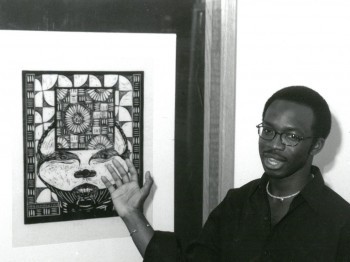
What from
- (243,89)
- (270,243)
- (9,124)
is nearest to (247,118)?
(243,89)

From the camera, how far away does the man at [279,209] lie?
108 centimetres

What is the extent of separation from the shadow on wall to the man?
27cm

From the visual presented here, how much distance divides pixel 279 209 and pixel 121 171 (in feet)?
1.18

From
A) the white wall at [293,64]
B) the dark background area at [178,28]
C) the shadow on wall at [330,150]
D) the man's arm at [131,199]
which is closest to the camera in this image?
the dark background area at [178,28]

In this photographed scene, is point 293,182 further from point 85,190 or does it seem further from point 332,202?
point 85,190

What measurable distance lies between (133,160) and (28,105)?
261mm

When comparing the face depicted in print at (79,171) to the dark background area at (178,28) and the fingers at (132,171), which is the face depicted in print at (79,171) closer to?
the fingers at (132,171)

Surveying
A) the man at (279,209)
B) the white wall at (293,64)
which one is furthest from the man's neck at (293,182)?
the white wall at (293,64)

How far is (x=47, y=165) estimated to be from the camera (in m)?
1.09

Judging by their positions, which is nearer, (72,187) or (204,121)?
(72,187)

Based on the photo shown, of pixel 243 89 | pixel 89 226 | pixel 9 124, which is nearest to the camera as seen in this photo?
pixel 9 124

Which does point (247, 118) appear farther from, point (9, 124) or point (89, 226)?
point (9, 124)

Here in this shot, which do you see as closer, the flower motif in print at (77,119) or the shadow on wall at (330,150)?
the flower motif in print at (77,119)

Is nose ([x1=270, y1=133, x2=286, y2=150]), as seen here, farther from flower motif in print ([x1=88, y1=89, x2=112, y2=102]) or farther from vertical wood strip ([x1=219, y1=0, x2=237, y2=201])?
flower motif in print ([x1=88, y1=89, x2=112, y2=102])
